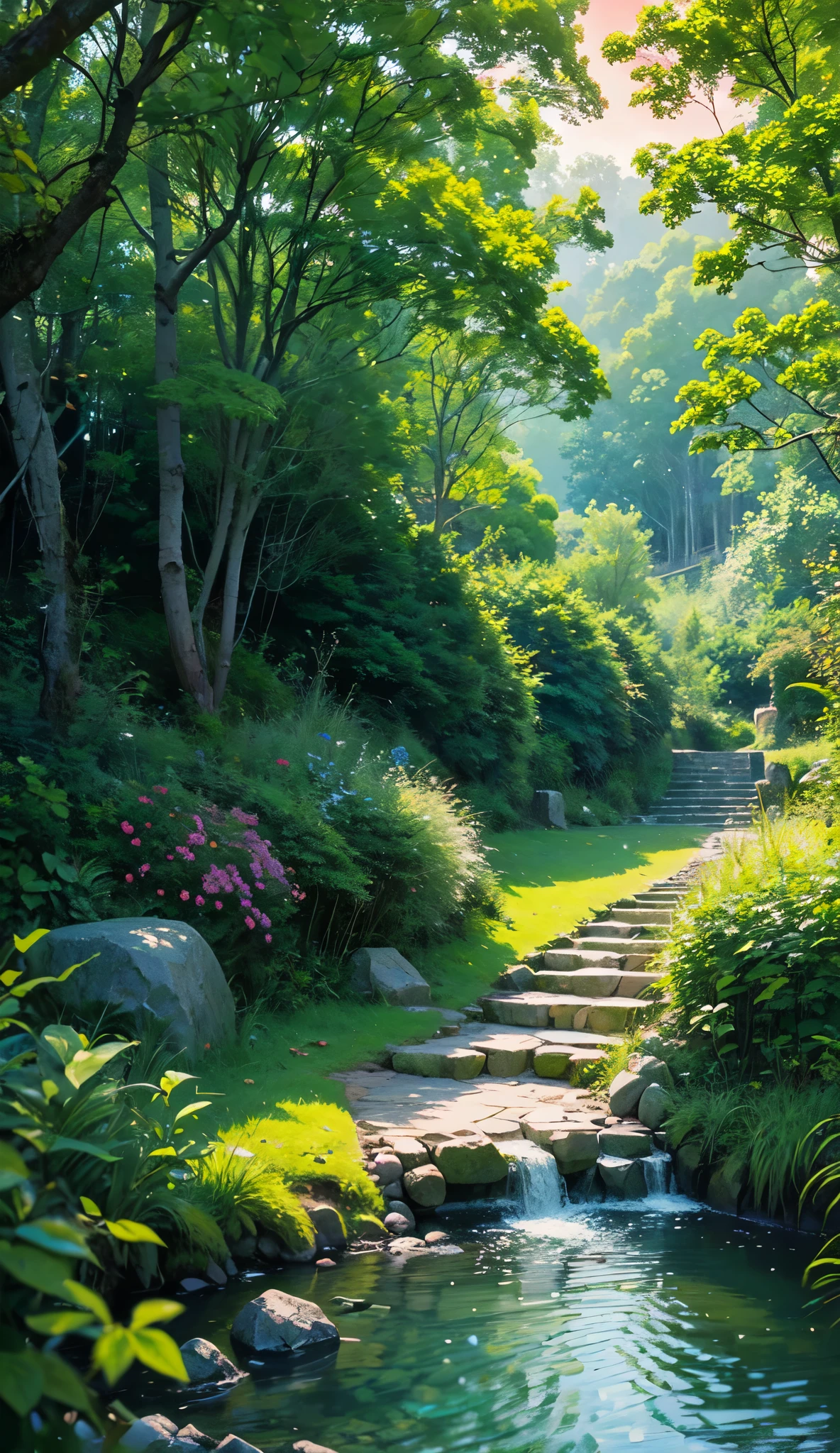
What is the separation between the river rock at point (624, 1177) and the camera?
205 inches

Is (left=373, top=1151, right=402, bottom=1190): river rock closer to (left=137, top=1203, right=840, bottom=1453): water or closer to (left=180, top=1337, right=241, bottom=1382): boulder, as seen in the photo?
(left=137, top=1203, right=840, bottom=1453): water

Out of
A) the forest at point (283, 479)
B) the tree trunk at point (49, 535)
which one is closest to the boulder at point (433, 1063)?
the forest at point (283, 479)

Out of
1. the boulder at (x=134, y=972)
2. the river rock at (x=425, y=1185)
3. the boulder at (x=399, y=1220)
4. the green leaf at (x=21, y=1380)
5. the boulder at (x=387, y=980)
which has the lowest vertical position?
the boulder at (x=399, y=1220)

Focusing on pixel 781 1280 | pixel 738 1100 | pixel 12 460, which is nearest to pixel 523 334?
pixel 12 460

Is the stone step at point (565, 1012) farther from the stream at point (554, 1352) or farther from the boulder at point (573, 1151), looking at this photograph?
the stream at point (554, 1352)

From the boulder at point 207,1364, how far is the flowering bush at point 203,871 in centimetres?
286

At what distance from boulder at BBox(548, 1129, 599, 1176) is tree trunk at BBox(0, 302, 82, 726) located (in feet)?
12.6

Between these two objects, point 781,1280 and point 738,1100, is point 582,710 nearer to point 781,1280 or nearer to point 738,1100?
point 738,1100

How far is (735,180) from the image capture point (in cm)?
885

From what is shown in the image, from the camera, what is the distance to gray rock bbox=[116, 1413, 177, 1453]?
2.60 meters

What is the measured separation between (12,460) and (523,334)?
204 inches

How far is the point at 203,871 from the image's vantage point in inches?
242

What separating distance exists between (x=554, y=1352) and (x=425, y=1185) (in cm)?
142

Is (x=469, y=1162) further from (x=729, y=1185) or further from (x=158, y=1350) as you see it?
(x=158, y=1350)
